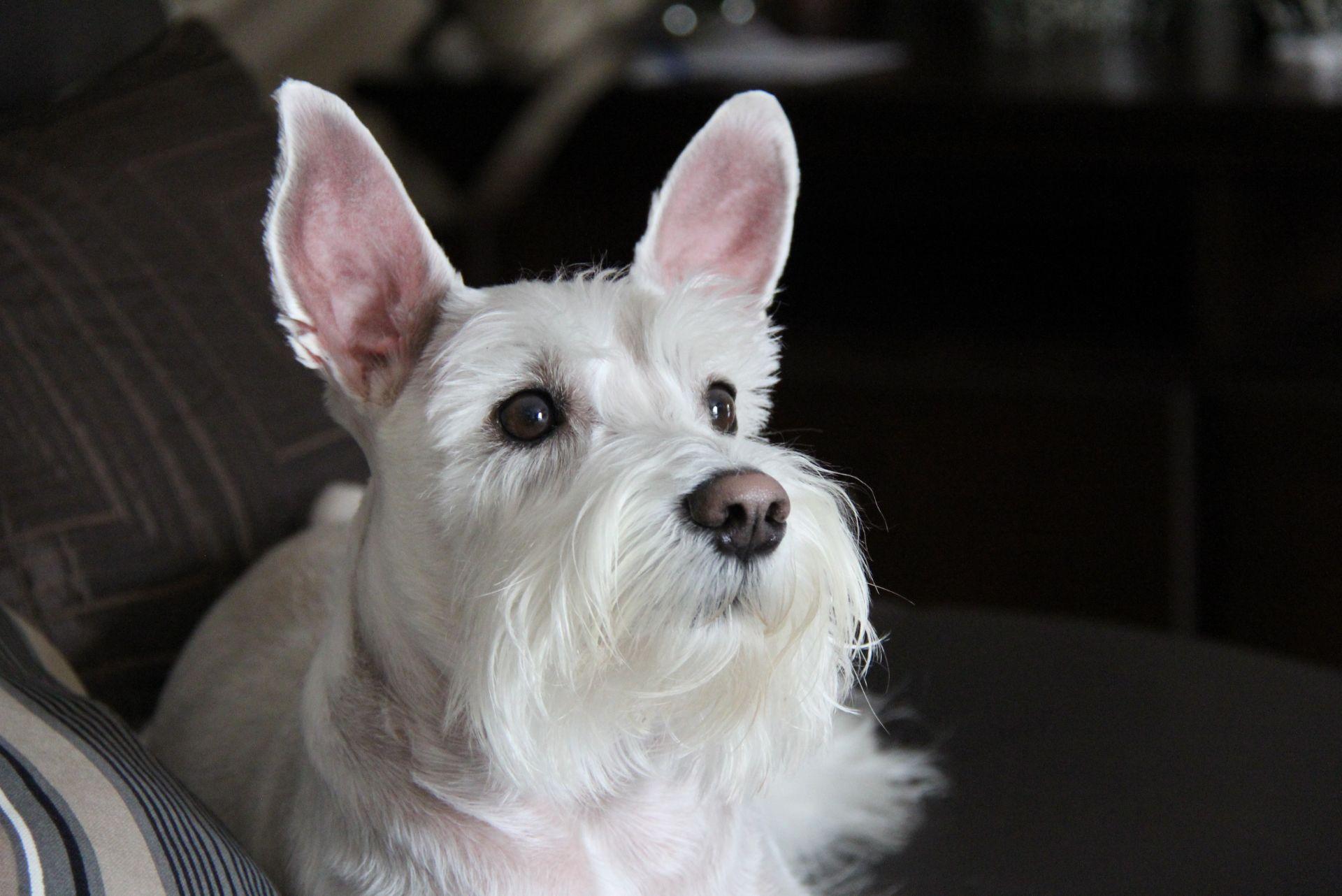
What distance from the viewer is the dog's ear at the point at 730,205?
1131 millimetres

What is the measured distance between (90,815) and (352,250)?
42 centimetres

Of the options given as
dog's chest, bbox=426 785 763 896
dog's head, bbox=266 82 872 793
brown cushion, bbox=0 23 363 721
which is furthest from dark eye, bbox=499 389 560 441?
brown cushion, bbox=0 23 363 721

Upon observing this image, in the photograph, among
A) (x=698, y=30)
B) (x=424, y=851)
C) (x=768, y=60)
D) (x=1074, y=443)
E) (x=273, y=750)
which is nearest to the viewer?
(x=424, y=851)

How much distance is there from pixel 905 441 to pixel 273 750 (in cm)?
201

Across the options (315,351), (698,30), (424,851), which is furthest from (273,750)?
(698,30)

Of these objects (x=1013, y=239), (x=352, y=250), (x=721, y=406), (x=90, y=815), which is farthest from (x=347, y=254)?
(x=1013, y=239)

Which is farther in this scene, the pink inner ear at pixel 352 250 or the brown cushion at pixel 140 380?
the brown cushion at pixel 140 380

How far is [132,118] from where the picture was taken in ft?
4.86

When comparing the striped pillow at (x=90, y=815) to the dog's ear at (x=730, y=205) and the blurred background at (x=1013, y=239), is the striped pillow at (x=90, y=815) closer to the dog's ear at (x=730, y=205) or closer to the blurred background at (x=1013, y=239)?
the dog's ear at (x=730, y=205)

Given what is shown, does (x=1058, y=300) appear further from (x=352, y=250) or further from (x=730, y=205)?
(x=352, y=250)

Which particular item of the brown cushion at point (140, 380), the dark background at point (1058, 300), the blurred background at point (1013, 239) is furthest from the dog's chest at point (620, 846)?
the blurred background at point (1013, 239)

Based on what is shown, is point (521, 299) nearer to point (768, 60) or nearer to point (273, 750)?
point (273, 750)

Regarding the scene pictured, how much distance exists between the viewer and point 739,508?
0.88 meters

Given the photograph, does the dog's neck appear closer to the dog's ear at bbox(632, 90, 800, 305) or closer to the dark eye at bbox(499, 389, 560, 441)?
the dark eye at bbox(499, 389, 560, 441)
